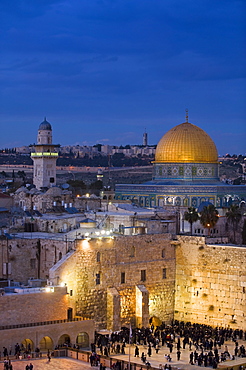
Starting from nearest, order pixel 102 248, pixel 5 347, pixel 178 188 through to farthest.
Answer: pixel 5 347 < pixel 102 248 < pixel 178 188

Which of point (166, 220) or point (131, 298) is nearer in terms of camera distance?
point (131, 298)

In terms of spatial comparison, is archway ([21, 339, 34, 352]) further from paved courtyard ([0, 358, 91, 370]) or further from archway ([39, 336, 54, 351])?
paved courtyard ([0, 358, 91, 370])

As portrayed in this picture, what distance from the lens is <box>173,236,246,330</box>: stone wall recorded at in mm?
41344

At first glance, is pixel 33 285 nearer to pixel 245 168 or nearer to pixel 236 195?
pixel 236 195

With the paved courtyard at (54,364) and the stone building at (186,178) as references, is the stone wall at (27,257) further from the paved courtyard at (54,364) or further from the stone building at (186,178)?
the stone building at (186,178)

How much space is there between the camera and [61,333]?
120 ft

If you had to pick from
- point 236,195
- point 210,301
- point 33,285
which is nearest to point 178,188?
point 236,195

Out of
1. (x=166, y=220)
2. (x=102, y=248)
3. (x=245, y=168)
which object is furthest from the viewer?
(x=245, y=168)

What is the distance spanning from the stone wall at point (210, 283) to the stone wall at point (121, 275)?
0.55m

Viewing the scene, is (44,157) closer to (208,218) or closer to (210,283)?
(208,218)

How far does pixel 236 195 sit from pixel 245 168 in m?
77.4

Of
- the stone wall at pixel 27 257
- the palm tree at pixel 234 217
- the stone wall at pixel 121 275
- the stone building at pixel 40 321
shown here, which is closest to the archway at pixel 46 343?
the stone building at pixel 40 321

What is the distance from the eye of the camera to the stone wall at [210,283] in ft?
136

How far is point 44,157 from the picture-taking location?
243ft
